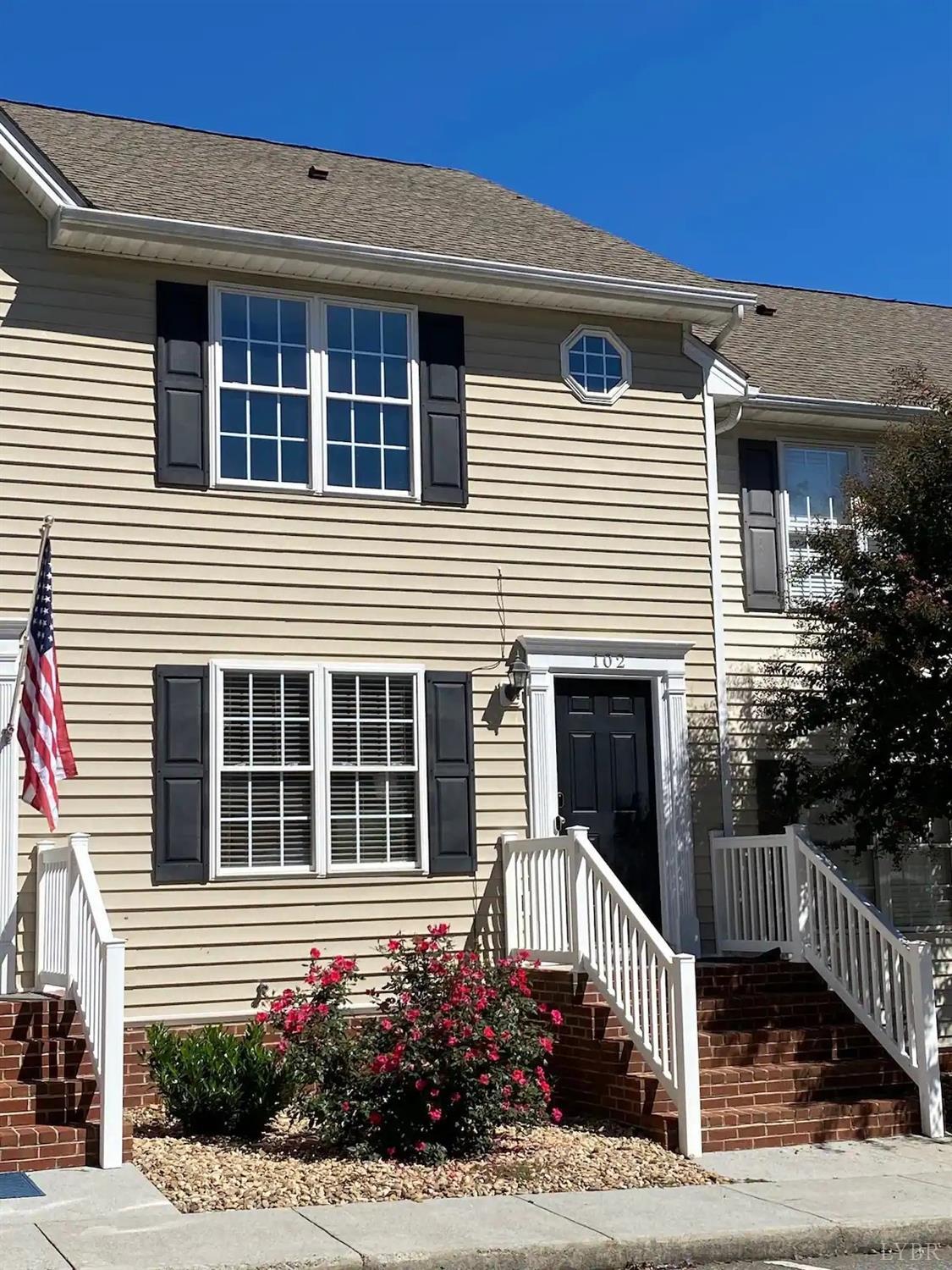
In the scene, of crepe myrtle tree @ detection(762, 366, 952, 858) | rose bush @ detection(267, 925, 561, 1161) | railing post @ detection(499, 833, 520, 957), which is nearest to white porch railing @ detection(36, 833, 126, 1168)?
rose bush @ detection(267, 925, 561, 1161)

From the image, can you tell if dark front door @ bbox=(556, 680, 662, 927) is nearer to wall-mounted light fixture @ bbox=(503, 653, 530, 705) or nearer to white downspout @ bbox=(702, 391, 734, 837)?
wall-mounted light fixture @ bbox=(503, 653, 530, 705)

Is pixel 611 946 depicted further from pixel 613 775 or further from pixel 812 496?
pixel 812 496

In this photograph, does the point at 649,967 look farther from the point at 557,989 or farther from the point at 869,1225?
the point at 869,1225

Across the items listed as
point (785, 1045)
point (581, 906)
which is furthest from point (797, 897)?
point (581, 906)

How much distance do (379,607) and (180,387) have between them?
2350 mm

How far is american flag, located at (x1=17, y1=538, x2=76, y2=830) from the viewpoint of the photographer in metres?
9.80

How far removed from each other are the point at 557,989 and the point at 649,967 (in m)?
1.07

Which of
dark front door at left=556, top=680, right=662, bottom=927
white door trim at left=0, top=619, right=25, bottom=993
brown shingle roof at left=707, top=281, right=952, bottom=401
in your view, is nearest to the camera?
white door trim at left=0, top=619, right=25, bottom=993

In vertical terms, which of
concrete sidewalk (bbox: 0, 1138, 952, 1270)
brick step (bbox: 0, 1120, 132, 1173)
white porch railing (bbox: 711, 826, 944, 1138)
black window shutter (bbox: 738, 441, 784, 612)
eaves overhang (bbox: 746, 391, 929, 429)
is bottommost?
concrete sidewalk (bbox: 0, 1138, 952, 1270)

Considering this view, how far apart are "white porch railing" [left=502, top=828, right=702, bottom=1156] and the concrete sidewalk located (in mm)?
962

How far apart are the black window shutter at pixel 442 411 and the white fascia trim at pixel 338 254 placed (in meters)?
0.53

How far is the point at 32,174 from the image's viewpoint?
37.4 ft

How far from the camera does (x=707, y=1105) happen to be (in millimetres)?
10320

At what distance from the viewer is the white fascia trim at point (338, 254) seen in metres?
11.4
